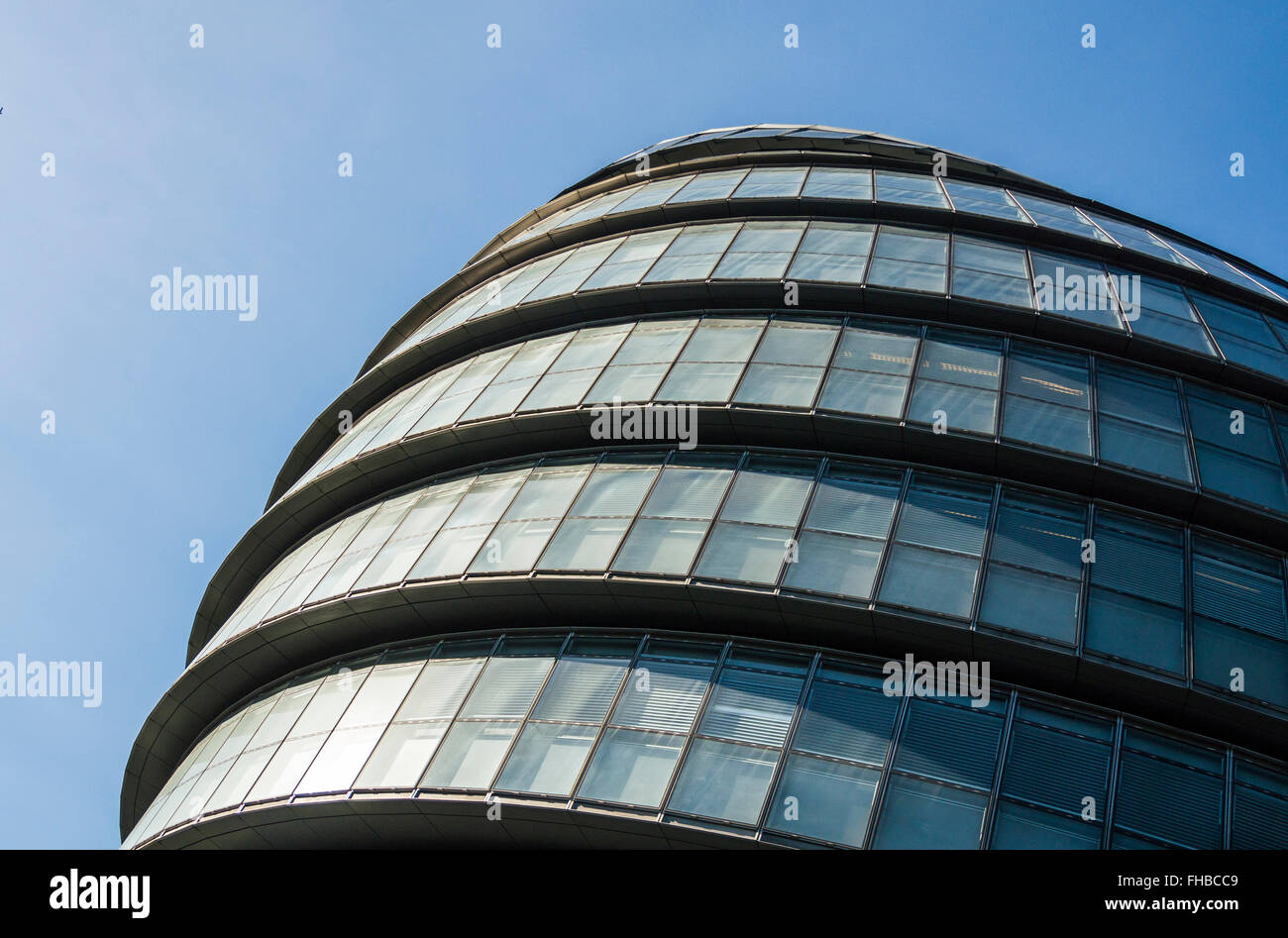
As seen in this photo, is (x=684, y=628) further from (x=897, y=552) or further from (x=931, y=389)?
(x=931, y=389)

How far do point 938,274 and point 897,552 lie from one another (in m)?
7.86

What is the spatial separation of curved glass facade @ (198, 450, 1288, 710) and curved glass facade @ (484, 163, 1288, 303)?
9263 millimetres

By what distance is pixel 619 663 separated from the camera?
1619cm

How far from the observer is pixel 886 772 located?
13570 mm

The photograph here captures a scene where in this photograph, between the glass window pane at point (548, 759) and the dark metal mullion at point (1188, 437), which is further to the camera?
the dark metal mullion at point (1188, 437)

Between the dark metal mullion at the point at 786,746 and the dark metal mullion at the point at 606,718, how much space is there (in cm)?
253

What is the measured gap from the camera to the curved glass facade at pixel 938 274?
20.8m

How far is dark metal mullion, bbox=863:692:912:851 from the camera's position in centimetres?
1288

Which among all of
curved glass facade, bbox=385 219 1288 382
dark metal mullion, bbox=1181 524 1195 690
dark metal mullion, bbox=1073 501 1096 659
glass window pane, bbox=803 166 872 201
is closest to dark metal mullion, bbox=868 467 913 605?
dark metal mullion, bbox=1073 501 1096 659

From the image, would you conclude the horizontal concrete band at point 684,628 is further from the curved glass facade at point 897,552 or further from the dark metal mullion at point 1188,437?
the dark metal mullion at point 1188,437

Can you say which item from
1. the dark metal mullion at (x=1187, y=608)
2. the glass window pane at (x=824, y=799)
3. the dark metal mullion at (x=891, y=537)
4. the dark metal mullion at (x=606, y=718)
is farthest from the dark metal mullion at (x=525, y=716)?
the dark metal mullion at (x=1187, y=608)

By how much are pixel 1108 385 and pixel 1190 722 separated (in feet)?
23.3
